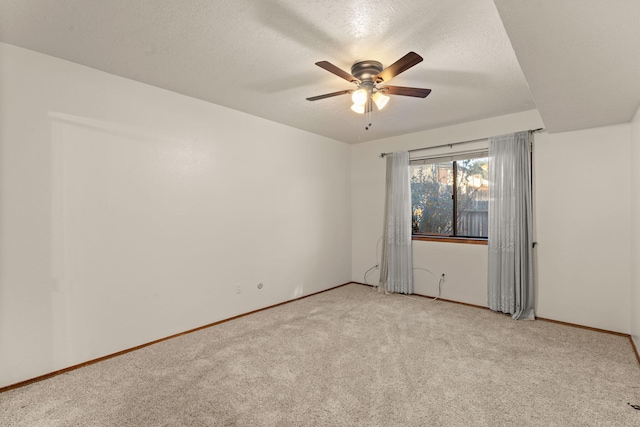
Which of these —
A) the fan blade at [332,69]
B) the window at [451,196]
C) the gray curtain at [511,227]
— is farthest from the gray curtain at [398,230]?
the fan blade at [332,69]

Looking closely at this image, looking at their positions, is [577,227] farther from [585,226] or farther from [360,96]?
[360,96]

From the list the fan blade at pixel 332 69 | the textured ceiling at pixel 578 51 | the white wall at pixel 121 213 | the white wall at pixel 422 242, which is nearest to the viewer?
the textured ceiling at pixel 578 51

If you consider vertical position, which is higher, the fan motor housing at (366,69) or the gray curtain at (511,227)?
the fan motor housing at (366,69)

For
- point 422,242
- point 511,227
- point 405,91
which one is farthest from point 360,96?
point 422,242

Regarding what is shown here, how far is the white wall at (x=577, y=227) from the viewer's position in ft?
10.4

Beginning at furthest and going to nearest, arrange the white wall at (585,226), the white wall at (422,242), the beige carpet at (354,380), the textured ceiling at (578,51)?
the white wall at (422,242) → the white wall at (585,226) → the beige carpet at (354,380) → the textured ceiling at (578,51)

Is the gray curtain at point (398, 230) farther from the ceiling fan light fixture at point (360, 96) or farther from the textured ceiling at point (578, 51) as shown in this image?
the ceiling fan light fixture at point (360, 96)

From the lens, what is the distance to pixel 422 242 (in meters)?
4.64

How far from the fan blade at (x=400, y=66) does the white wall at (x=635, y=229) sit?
216cm

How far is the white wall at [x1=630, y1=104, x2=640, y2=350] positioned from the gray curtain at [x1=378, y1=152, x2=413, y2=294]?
2.33 m

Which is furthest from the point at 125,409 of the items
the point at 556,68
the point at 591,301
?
the point at 591,301

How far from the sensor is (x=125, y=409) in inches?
77.7

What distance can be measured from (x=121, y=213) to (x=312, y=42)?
218 cm

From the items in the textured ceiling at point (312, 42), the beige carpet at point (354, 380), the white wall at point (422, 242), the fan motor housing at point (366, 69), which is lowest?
the beige carpet at point (354, 380)
